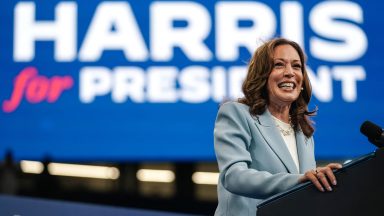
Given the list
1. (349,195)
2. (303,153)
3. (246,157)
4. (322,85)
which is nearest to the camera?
(349,195)

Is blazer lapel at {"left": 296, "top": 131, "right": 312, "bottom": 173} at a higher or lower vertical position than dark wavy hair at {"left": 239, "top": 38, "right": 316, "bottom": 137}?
lower

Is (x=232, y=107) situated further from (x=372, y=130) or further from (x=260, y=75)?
(x=372, y=130)

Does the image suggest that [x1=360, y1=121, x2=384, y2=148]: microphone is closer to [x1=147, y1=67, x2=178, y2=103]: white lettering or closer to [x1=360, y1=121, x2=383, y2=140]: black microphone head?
[x1=360, y1=121, x2=383, y2=140]: black microphone head

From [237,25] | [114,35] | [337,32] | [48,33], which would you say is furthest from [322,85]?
[48,33]

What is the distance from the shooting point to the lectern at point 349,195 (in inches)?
41.6

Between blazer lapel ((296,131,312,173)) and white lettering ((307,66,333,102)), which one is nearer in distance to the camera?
blazer lapel ((296,131,312,173))

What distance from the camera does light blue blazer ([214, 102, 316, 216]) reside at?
1.29m

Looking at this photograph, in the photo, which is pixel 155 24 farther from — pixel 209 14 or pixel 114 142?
pixel 114 142

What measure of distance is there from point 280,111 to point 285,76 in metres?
0.11

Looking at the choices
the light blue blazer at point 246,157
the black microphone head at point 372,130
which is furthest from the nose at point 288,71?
the black microphone head at point 372,130

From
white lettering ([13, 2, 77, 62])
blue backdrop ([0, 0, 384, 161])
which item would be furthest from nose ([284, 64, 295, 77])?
white lettering ([13, 2, 77, 62])

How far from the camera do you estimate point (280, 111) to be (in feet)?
5.09

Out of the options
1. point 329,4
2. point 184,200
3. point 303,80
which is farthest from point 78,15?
point 303,80

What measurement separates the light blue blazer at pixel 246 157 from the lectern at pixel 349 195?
0.59 ft
